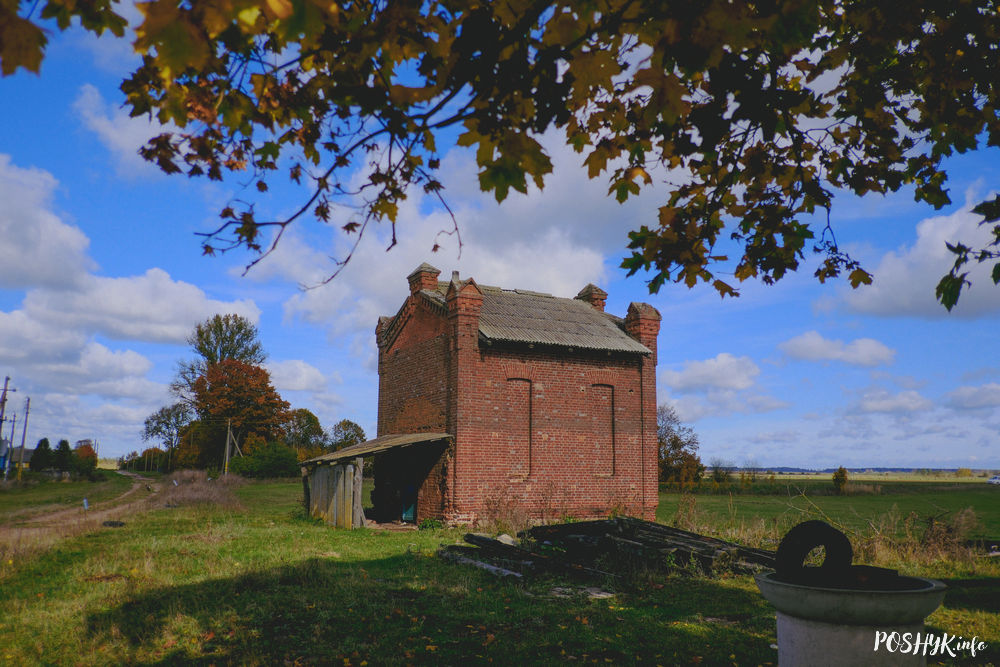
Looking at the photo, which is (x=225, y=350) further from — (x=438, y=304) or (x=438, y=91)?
(x=438, y=91)

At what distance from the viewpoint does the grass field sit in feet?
19.6

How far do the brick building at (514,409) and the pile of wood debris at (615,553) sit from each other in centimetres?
534

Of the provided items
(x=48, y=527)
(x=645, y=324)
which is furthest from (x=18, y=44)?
(x=645, y=324)

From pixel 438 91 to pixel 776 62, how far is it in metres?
3.35

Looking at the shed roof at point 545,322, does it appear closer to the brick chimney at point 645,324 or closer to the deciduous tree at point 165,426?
the brick chimney at point 645,324

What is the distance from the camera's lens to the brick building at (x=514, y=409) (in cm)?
1780

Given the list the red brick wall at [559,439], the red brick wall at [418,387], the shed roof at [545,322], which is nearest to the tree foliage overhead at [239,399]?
the red brick wall at [418,387]

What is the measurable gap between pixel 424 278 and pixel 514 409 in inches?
223

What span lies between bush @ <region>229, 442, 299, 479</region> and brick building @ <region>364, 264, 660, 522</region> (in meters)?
28.2

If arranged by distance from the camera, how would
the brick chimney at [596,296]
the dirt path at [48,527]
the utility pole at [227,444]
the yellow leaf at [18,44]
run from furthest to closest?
1. the utility pole at [227,444]
2. the brick chimney at [596,296]
3. the dirt path at [48,527]
4. the yellow leaf at [18,44]

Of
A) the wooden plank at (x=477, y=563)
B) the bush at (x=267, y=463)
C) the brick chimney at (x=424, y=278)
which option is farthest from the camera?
the bush at (x=267, y=463)

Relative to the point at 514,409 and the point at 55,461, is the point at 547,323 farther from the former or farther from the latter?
the point at 55,461

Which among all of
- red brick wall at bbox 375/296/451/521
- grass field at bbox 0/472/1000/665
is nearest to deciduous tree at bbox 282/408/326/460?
red brick wall at bbox 375/296/451/521

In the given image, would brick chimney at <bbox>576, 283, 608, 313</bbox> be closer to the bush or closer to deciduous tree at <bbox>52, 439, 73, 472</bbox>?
the bush
